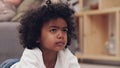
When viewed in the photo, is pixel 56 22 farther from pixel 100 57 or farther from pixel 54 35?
pixel 100 57

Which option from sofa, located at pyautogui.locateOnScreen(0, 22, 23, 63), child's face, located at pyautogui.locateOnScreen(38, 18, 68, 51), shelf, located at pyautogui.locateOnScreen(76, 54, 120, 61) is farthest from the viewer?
shelf, located at pyautogui.locateOnScreen(76, 54, 120, 61)

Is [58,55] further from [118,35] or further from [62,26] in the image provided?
[118,35]

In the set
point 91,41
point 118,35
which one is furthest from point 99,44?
point 118,35

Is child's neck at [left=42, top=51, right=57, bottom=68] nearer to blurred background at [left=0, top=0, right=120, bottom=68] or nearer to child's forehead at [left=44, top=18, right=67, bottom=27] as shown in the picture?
child's forehead at [left=44, top=18, right=67, bottom=27]

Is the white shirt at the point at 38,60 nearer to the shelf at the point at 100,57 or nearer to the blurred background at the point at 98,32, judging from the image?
the blurred background at the point at 98,32

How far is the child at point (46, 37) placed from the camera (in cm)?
89

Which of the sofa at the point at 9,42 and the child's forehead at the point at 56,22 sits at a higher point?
the child's forehead at the point at 56,22

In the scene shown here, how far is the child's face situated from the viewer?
0.88 metres

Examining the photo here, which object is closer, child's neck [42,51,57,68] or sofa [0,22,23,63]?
child's neck [42,51,57,68]

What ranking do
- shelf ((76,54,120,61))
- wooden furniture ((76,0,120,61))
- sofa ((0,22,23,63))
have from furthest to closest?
1. wooden furniture ((76,0,120,61))
2. shelf ((76,54,120,61))
3. sofa ((0,22,23,63))

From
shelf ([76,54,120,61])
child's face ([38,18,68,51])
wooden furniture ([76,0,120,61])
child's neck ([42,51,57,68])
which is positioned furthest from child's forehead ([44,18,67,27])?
wooden furniture ([76,0,120,61])

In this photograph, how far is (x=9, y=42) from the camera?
146 centimetres

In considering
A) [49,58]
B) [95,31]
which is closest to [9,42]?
[49,58]

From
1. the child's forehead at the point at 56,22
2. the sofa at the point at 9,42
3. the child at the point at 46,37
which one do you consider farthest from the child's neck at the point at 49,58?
the sofa at the point at 9,42
